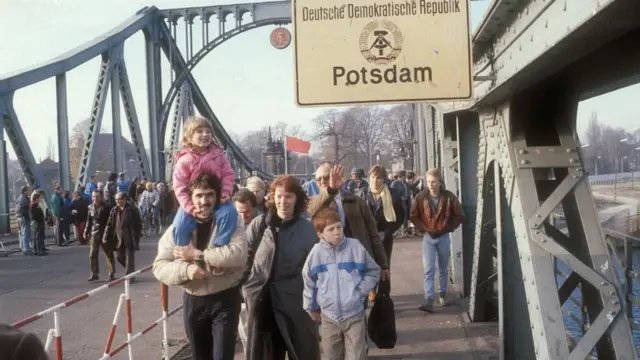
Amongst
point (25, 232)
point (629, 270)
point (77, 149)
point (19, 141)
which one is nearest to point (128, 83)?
point (19, 141)

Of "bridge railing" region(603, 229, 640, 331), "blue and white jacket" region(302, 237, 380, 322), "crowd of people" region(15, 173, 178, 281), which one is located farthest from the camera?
"crowd of people" region(15, 173, 178, 281)

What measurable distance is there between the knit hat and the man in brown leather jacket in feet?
19.7

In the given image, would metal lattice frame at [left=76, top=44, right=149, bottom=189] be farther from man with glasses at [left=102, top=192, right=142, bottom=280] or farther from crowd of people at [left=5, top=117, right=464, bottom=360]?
crowd of people at [left=5, top=117, right=464, bottom=360]

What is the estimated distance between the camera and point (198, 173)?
371cm

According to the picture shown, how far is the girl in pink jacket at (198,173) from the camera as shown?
360 centimetres

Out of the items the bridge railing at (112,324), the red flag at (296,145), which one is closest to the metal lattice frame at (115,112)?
the red flag at (296,145)

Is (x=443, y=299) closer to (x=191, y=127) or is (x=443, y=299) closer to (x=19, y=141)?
(x=191, y=127)

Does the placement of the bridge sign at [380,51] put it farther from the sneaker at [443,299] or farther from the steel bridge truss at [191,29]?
the steel bridge truss at [191,29]

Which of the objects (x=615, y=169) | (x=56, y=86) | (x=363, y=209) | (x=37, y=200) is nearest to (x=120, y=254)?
(x=37, y=200)

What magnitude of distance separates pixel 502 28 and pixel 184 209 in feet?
6.76

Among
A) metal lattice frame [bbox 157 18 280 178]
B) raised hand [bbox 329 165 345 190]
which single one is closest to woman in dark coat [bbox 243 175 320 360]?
raised hand [bbox 329 165 345 190]

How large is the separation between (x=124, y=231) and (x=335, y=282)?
651 centimetres

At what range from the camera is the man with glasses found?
973cm

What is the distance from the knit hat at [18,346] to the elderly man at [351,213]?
3.94m
